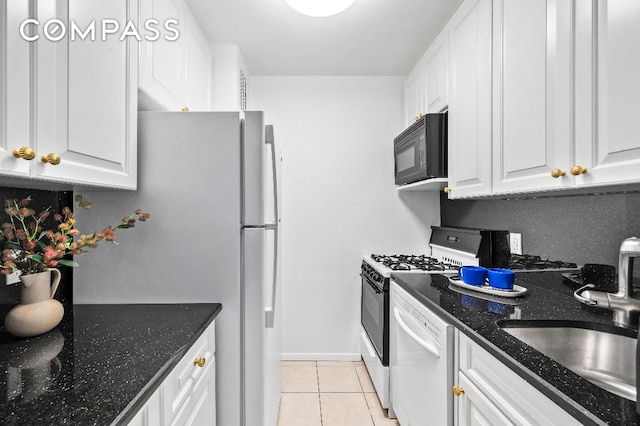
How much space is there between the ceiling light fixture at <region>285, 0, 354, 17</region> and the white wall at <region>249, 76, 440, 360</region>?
125cm

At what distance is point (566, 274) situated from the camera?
1.60 metres

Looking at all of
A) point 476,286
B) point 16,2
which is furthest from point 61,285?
point 476,286

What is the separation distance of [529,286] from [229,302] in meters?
1.38

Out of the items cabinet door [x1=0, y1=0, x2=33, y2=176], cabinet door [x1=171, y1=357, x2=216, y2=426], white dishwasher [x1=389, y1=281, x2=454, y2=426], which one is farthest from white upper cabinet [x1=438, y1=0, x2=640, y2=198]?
cabinet door [x1=0, y1=0, x2=33, y2=176]

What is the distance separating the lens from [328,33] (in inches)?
91.4

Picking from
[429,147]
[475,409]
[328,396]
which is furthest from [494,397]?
[328,396]

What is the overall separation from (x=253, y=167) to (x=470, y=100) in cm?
119

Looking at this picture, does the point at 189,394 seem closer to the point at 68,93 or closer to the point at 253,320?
the point at 253,320

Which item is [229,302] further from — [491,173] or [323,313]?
[323,313]

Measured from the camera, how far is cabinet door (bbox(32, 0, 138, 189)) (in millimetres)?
923

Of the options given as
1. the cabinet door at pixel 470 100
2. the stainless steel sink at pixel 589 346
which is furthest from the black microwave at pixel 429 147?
the stainless steel sink at pixel 589 346

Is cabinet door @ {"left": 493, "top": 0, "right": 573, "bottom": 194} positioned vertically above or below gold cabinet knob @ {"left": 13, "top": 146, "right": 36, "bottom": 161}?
above

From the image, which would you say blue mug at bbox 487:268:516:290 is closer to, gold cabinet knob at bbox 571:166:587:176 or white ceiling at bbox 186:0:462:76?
gold cabinet knob at bbox 571:166:587:176

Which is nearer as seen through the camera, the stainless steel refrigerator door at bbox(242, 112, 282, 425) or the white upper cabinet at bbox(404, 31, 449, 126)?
the stainless steel refrigerator door at bbox(242, 112, 282, 425)
